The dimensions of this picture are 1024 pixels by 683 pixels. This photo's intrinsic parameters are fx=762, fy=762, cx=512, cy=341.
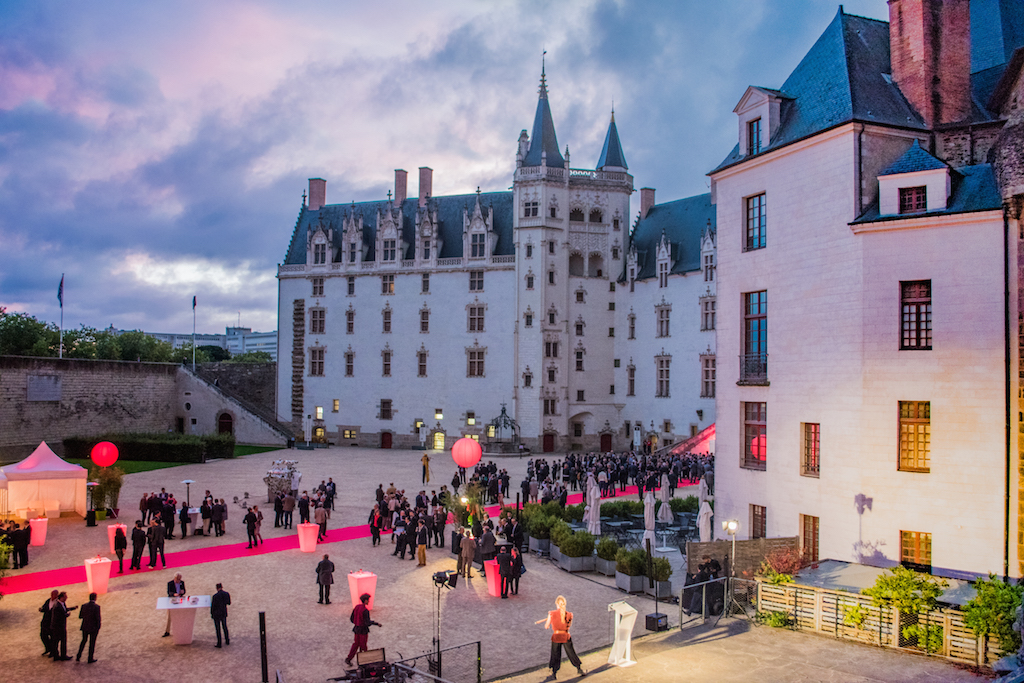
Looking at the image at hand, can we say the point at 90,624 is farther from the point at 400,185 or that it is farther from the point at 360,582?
the point at 400,185

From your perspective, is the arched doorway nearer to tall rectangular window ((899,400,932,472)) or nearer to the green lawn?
the green lawn

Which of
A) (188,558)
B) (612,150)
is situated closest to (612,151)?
(612,150)

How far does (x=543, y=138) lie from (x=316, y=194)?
68.2 ft

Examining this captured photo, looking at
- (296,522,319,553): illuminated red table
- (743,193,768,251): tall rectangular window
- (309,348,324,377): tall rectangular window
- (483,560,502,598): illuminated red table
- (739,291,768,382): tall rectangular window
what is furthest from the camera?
(309,348,324,377): tall rectangular window

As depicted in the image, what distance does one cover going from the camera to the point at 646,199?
5675 cm

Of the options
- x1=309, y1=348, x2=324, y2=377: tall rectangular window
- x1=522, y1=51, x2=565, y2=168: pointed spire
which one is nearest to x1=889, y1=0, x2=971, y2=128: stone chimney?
x1=522, y1=51, x2=565, y2=168: pointed spire

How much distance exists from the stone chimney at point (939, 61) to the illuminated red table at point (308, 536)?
64.9 ft

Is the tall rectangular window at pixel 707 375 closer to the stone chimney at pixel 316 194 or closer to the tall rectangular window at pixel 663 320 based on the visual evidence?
the tall rectangular window at pixel 663 320

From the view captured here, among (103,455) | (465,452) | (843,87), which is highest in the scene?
(843,87)

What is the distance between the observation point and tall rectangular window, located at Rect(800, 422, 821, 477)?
19.5 meters

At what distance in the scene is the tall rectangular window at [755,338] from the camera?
70.4 feet

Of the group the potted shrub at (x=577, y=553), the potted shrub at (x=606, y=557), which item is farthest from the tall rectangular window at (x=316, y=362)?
the potted shrub at (x=606, y=557)

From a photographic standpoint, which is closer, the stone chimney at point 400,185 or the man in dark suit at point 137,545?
the man in dark suit at point 137,545

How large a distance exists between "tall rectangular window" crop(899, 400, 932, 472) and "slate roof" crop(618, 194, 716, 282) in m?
30.0
